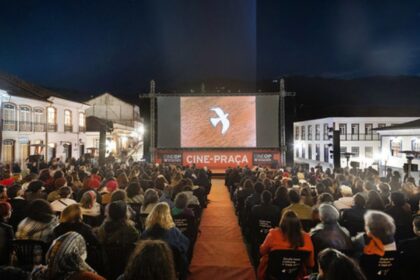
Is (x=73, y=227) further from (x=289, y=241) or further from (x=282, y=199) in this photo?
(x=282, y=199)

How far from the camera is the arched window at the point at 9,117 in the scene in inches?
683

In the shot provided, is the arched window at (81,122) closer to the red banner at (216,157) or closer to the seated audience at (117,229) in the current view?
the red banner at (216,157)

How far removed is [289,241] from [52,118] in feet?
74.1

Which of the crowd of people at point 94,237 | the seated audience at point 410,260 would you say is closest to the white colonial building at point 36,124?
the crowd of people at point 94,237

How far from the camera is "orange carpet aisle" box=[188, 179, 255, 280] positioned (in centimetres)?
453

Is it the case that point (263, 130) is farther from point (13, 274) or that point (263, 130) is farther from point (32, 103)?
point (13, 274)

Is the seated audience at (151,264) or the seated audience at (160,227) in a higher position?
the seated audience at (151,264)

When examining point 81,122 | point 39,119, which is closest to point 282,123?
point 39,119

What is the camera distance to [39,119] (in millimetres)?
20312

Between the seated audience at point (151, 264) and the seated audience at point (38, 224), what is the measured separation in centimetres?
211

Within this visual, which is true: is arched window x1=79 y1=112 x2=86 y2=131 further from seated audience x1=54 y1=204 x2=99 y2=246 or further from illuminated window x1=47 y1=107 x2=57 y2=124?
seated audience x1=54 y1=204 x2=99 y2=246

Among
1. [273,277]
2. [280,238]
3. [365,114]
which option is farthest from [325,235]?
[365,114]

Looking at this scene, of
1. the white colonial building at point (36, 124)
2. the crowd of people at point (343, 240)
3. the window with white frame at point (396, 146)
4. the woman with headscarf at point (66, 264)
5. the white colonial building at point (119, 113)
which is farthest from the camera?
the white colonial building at point (119, 113)

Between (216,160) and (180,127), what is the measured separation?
328cm
